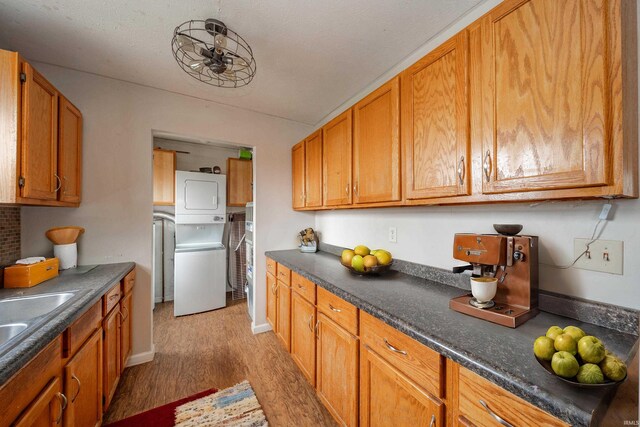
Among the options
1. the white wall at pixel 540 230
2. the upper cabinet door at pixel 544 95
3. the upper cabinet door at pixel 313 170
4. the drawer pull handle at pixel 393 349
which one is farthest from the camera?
the upper cabinet door at pixel 313 170

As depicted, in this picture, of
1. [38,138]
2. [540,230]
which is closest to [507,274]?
[540,230]

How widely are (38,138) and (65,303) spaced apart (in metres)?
1.01

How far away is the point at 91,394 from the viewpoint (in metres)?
1.26

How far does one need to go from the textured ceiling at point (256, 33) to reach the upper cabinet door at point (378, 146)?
1.22 ft

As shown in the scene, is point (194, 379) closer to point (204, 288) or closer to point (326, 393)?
point (326, 393)

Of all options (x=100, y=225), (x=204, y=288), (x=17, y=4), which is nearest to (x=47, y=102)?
(x=17, y=4)

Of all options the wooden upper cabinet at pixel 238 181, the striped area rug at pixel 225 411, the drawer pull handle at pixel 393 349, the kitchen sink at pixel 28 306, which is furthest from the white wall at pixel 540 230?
the wooden upper cabinet at pixel 238 181

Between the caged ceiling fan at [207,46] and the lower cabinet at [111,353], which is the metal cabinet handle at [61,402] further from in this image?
the caged ceiling fan at [207,46]

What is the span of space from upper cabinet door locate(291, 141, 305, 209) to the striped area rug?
1716 mm

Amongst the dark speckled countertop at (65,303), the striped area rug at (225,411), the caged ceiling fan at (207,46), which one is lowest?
the striped area rug at (225,411)

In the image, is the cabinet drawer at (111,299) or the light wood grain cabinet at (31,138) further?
the cabinet drawer at (111,299)

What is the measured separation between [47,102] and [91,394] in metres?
1.73

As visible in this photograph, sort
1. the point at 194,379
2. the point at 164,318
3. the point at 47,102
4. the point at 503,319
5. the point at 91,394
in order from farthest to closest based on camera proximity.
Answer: the point at 164,318 → the point at 194,379 → the point at 47,102 → the point at 91,394 → the point at 503,319

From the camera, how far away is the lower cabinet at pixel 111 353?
1471 mm
